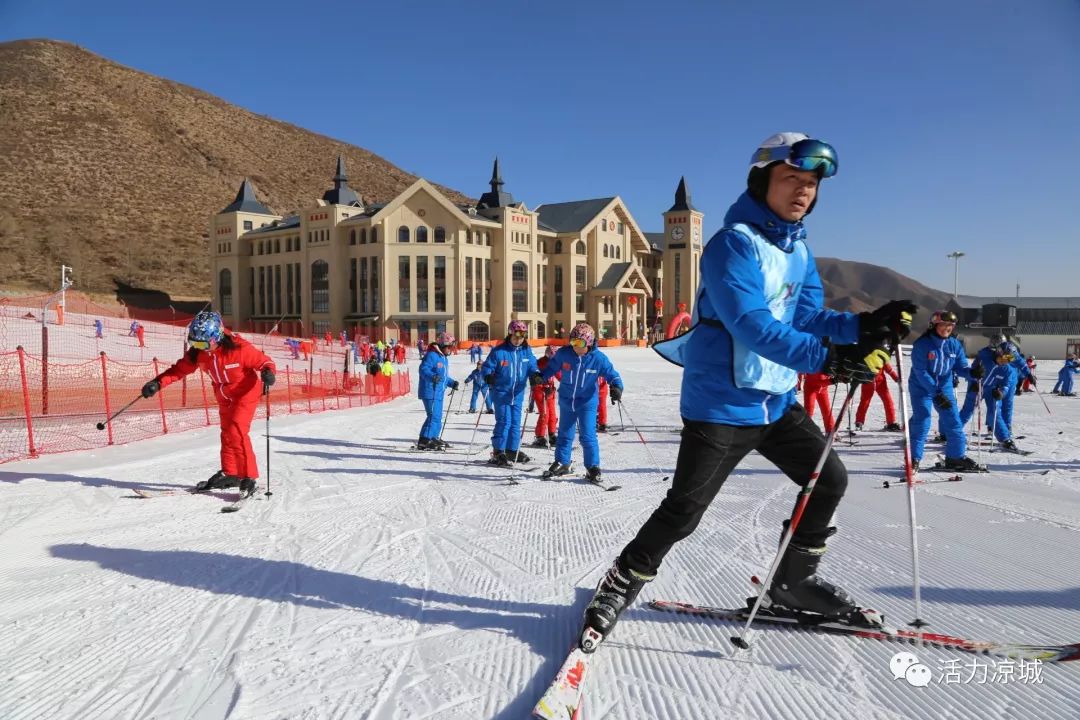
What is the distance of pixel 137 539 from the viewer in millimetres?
4664

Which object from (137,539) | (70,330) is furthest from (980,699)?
(70,330)

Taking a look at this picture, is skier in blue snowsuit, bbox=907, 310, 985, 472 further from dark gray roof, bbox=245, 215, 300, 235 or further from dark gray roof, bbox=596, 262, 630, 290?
dark gray roof, bbox=245, 215, 300, 235

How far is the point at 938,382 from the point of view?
7371mm

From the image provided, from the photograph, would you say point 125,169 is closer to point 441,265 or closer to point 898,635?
point 441,265

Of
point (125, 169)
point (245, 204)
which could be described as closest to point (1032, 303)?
point (245, 204)

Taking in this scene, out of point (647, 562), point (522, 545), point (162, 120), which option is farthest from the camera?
point (162, 120)

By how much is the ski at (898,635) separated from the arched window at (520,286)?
48654 mm

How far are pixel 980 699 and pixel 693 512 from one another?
3.71ft

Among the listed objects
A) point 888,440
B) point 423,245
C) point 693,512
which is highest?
point 423,245

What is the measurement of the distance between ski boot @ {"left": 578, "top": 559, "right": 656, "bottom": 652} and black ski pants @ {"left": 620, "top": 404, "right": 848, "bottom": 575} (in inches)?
1.7

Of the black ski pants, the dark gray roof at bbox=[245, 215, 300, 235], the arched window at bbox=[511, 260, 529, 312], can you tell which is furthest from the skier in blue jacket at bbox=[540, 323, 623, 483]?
the dark gray roof at bbox=[245, 215, 300, 235]

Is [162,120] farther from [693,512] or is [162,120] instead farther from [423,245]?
[693,512]

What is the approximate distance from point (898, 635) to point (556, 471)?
175 inches

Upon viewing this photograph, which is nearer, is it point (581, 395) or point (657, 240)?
point (581, 395)
